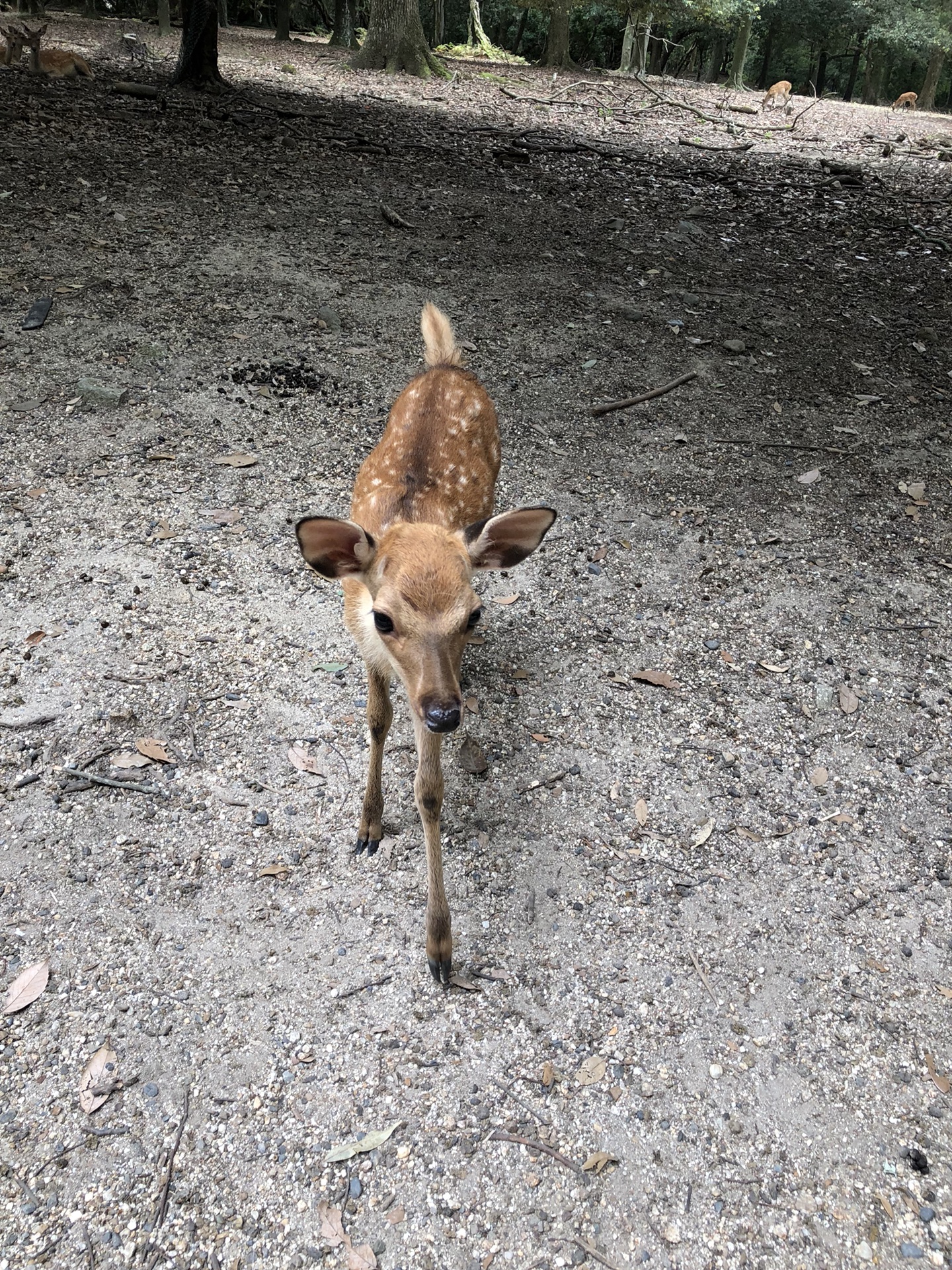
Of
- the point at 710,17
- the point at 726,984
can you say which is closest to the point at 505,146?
the point at 726,984

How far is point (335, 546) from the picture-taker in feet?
8.52

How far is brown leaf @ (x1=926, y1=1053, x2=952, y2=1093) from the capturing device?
258 cm

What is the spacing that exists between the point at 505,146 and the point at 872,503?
8021 mm

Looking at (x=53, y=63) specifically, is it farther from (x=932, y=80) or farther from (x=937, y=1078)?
(x=932, y=80)

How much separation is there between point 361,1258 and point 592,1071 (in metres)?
0.77

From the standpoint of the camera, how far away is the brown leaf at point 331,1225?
7.13 ft

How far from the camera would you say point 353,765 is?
3.46m

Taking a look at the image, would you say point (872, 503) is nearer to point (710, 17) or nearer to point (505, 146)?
point (505, 146)

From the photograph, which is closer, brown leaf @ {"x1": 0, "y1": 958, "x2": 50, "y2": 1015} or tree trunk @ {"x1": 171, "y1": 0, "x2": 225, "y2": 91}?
brown leaf @ {"x1": 0, "y1": 958, "x2": 50, "y2": 1015}

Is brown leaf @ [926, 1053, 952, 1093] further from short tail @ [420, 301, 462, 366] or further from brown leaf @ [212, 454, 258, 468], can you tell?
brown leaf @ [212, 454, 258, 468]

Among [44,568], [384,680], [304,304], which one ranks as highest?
[304,304]

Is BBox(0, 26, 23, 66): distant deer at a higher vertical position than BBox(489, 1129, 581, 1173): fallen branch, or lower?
higher

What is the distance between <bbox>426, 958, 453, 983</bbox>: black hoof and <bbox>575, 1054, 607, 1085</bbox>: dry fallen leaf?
18.1 inches

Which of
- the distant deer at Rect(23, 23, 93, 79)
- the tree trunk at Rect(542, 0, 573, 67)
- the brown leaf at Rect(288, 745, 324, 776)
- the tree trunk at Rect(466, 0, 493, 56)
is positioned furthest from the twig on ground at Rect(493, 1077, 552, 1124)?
the tree trunk at Rect(466, 0, 493, 56)
